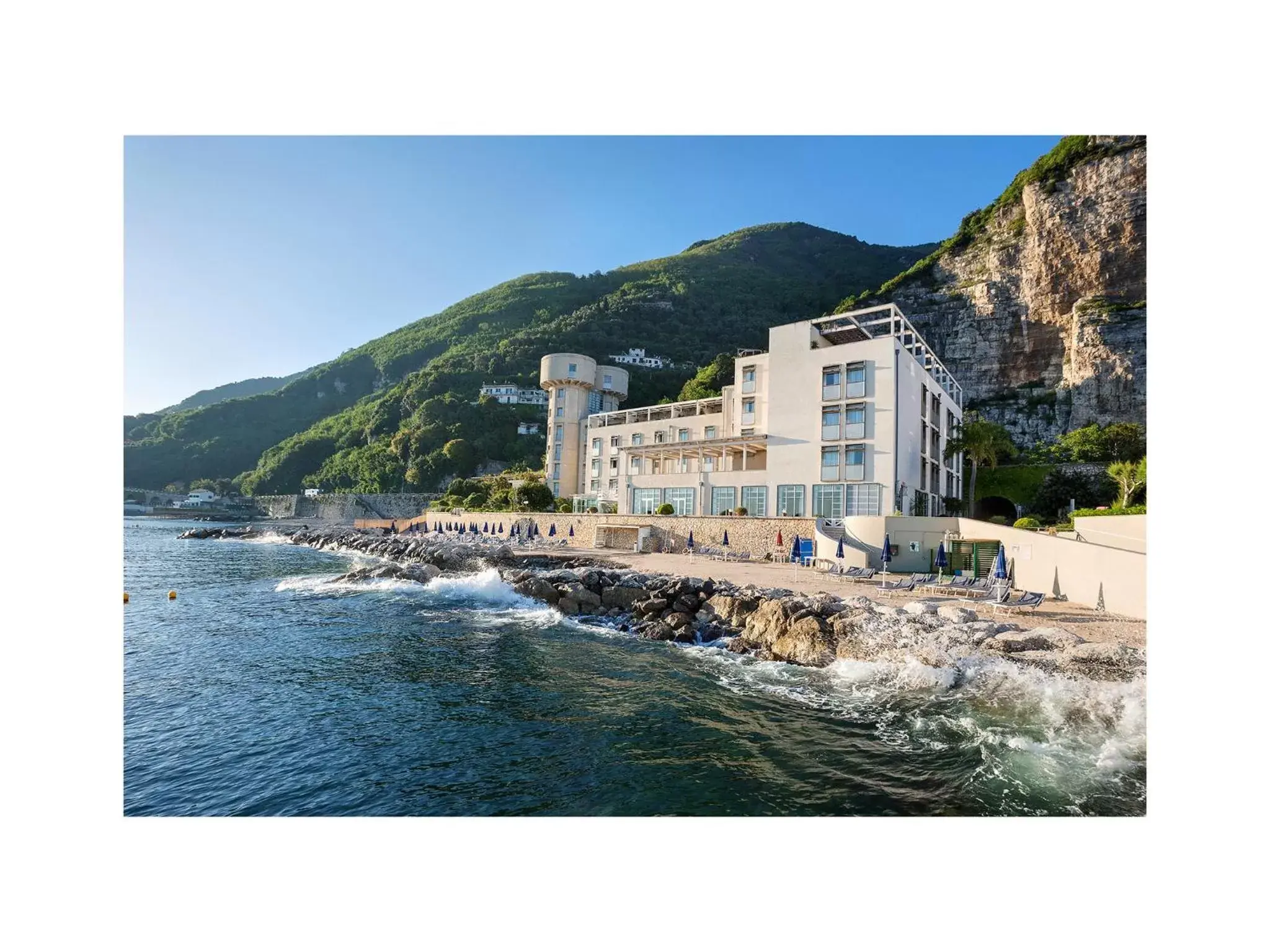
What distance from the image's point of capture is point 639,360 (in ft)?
243

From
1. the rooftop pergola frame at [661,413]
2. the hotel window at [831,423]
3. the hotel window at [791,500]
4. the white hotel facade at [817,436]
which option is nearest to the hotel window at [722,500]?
the white hotel facade at [817,436]

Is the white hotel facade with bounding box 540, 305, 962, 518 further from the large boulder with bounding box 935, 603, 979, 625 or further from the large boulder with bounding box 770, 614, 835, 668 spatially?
the large boulder with bounding box 770, 614, 835, 668

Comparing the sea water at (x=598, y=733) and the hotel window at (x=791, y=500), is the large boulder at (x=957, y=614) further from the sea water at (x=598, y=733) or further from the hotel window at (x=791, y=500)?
the hotel window at (x=791, y=500)

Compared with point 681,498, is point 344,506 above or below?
below

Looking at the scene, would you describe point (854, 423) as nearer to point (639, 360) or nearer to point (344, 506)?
point (344, 506)

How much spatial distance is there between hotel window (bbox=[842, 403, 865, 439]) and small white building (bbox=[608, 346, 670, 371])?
55231 mm

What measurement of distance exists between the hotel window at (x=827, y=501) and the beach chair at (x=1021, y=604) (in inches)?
358

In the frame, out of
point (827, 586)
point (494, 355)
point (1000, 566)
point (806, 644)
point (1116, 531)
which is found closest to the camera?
point (806, 644)

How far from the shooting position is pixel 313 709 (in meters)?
7.57

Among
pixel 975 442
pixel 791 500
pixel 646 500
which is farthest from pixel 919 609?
pixel 975 442

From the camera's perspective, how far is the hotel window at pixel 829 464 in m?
19.8

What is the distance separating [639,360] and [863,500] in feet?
190

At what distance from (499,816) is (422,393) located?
75316mm

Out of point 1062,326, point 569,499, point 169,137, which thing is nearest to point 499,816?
point 169,137
